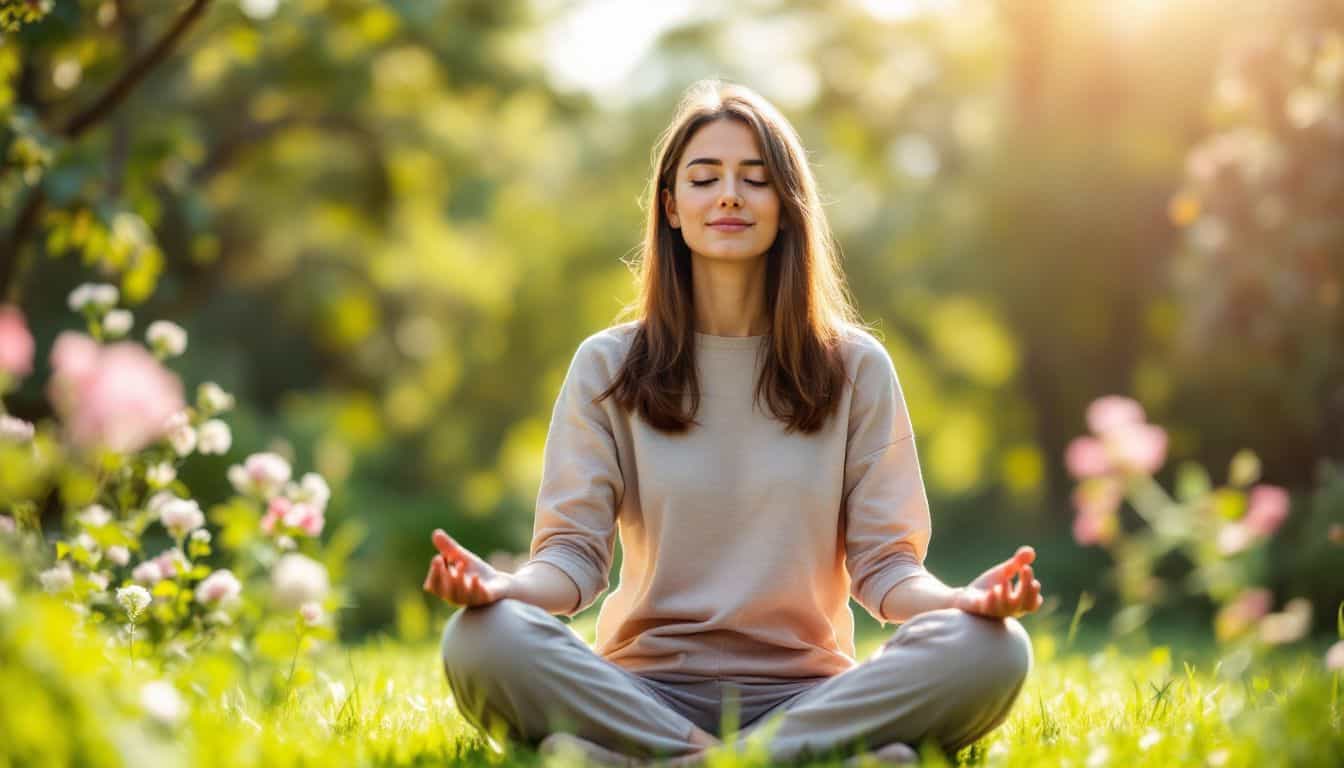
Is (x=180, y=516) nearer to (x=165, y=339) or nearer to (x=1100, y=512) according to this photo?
(x=165, y=339)

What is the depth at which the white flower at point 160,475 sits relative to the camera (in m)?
3.60

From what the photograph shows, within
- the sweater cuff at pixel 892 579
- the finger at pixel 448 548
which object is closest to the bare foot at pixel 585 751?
the finger at pixel 448 548

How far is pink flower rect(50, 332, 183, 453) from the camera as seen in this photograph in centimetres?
332

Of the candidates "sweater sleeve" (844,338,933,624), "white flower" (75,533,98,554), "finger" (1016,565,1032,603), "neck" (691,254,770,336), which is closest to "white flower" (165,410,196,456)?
"white flower" (75,533,98,554)

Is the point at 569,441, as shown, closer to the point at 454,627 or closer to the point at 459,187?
the point at 454,627

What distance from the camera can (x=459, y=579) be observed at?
2703 millimetres

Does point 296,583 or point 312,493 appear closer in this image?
point 296,583

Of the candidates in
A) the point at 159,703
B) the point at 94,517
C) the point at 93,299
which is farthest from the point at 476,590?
the point at 93,299

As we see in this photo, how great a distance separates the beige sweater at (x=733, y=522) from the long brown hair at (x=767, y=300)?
0.05 metres

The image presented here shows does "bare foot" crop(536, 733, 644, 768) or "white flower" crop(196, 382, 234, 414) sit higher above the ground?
"white flower" crop(196, 382, 234, 414)

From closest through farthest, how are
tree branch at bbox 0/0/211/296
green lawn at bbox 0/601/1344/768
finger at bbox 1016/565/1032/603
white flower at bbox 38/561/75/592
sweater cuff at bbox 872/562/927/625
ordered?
1. green lawn at bbox 0/601/1344/768
2. finger at bbox 1016/565/1032/603
3. sweater cuff at bbox 872/562/927/625
4. white flower at bbox 38/561/75/592
5. tree branch at bbox 0/0/211/296

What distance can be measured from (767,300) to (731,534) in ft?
2.22

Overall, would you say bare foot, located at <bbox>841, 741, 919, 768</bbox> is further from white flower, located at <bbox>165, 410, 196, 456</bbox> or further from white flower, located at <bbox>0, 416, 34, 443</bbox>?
white flower, located at <bbox>0, 416, 34, 443</bbox>

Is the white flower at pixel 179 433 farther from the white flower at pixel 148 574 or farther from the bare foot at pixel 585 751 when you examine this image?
the bare foot at pixel 585 751
